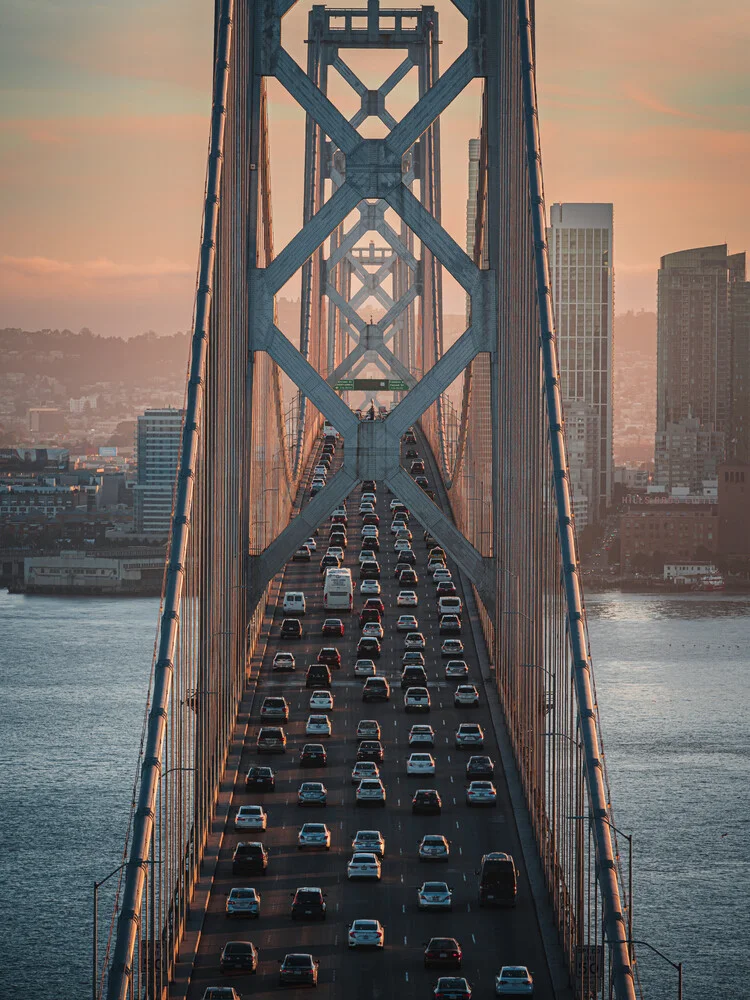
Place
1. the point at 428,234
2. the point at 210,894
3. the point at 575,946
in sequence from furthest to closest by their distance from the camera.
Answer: the point at 428,234 < the point at 210,894 < the point at 575,946

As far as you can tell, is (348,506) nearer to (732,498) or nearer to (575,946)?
(575,946)

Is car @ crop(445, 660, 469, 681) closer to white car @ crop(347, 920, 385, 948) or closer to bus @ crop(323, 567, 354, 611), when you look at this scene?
bus @ crop(323, 567, 354, 611)

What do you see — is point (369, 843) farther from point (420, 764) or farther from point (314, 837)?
point (420, 764)

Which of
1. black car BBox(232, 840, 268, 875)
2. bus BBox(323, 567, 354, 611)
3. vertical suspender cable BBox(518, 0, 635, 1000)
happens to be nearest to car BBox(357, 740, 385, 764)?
black car BBox(232, 840, 268, 875)

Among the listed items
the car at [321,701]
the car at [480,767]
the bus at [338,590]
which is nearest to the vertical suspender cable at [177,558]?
Answer: the car at [480,767]

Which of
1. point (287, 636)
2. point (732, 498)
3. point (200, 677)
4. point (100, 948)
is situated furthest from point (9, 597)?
point (200, 677)
